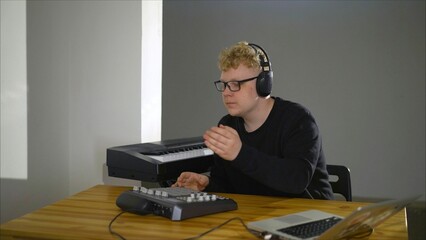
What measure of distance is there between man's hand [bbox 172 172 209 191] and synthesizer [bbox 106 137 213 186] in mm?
191

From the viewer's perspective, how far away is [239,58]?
199 centimetres

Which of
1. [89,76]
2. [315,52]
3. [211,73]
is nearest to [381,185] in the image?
[315,52]

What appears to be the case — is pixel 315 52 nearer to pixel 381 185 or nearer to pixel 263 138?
pixel 381 185

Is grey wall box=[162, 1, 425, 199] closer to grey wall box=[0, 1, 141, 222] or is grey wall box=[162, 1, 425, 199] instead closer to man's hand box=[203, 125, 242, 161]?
Result: grey wall box=[0, 1, 141, 222]

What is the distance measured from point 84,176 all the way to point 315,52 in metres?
1.76

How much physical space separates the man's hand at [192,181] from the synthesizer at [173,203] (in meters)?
0.33

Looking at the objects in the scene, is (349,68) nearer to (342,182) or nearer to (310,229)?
(342,182)

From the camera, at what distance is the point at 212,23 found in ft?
13.1

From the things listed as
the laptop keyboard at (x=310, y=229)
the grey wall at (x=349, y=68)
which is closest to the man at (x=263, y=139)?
the laptop keyboard at (x=310, y=229)

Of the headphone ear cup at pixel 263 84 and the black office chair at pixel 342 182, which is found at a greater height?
the headphone ear cup at pixel 263 84

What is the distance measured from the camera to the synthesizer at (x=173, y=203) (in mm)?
1588

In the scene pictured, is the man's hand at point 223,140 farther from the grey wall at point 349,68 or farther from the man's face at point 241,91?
the grey wall at point 349,68

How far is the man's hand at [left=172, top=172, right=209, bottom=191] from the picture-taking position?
207 centimetres

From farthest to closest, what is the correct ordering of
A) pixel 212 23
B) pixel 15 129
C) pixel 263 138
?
pixel 212 23
pixel 15 129
pixel 263 138
